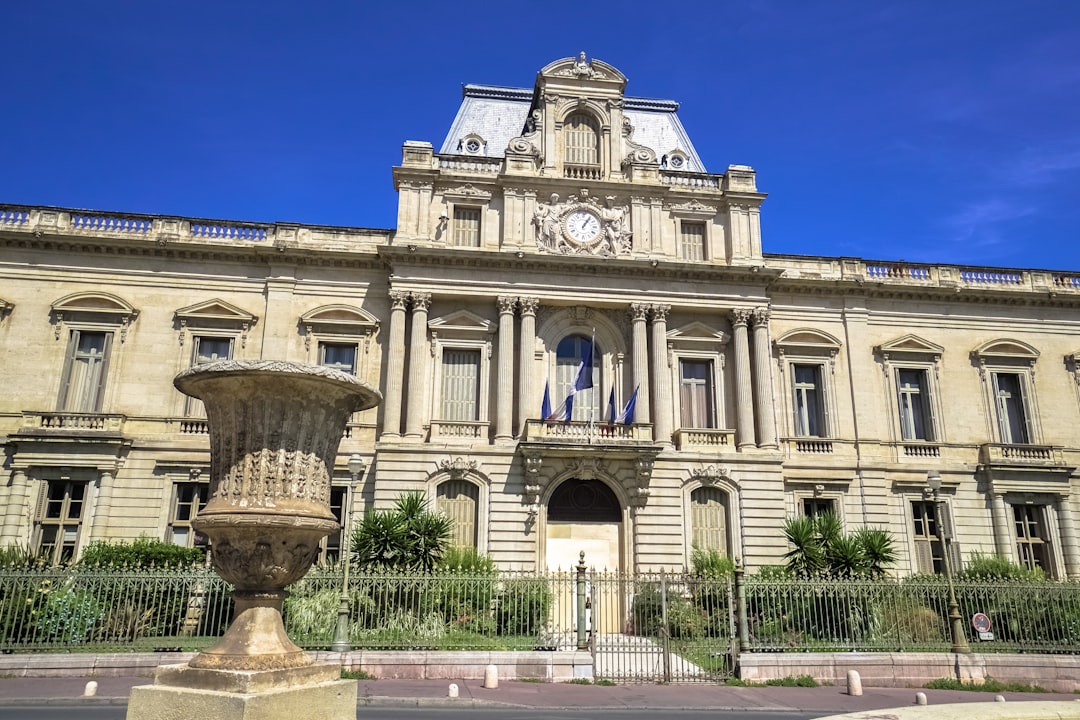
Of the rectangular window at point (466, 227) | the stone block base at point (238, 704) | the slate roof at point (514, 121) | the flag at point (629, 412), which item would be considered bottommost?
the stone block base at point (238, 704)

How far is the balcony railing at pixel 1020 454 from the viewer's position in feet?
85.8

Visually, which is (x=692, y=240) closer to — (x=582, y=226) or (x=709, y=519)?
(x=582, y=226)

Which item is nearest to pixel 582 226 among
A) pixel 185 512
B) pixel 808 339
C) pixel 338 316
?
pixel 338 316

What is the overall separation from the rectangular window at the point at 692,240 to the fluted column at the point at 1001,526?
12946 mm

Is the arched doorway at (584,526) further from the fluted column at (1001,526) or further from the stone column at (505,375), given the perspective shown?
the fluted column at (1001,526)

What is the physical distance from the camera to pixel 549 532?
75.8 ft

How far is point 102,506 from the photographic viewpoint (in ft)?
73.2

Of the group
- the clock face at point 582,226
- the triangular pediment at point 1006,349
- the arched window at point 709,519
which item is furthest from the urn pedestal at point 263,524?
the triangular pediment at point 1006,349

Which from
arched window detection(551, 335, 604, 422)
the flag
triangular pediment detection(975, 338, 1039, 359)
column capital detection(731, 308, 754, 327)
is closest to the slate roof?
column capital detection(731, 308, 754, 327)

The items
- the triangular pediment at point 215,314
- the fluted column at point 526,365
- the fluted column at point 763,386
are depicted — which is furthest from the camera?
the fluted column at point 763,386

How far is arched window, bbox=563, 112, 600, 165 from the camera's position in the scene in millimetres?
26406

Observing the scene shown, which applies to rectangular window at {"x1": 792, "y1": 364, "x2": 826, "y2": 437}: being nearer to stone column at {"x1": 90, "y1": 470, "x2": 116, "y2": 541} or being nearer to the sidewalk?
the sidewalk

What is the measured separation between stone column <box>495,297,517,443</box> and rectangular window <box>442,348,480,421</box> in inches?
34.6

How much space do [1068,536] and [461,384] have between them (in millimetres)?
21048
